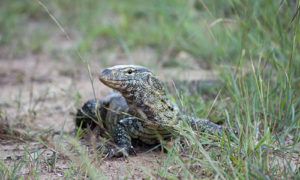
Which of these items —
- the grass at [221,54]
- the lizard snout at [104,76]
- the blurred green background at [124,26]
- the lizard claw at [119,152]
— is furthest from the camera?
the blurred green background at [124,26]

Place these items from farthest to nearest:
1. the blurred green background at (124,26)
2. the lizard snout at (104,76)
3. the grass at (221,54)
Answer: the blurred green background at (124,26)
the lizard snout at (104,76)
the grass at (221,54)

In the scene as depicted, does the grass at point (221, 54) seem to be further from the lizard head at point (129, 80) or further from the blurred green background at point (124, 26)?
the lizard head at point (129, 80)

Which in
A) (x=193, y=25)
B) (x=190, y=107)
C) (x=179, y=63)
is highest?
(x=193, y=25)

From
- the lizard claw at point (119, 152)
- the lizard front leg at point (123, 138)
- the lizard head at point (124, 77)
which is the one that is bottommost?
the lizard claw at point (119, 152)

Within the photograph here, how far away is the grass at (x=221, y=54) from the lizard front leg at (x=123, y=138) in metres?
0.42

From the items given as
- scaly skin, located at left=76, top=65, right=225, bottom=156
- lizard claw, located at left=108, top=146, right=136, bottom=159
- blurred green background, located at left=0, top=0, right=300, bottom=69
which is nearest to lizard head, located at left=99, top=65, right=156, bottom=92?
scaly skin, located at left=76, top=65, right=225, bottom=156

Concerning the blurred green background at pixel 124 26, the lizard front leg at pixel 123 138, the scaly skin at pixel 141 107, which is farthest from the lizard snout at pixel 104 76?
the blurred green background at pixel 124 26

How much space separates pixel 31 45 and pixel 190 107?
426 cm

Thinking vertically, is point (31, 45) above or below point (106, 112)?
above

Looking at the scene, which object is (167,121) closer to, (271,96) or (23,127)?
(271,96)

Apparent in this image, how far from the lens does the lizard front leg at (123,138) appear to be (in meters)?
3.10

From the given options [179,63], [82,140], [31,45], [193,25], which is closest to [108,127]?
[82,140]

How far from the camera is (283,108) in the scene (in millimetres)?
3416

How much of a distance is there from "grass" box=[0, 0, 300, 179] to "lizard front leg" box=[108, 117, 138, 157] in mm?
415
